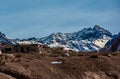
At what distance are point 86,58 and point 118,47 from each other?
191 feet

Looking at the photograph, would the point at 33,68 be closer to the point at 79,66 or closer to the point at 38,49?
the point at 79,66

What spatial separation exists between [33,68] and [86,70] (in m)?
5.61

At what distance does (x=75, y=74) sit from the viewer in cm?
4688

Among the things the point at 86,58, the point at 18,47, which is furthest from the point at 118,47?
the point at 86,58

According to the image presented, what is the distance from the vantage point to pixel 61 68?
4778 centimetres

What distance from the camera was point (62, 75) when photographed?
152 ft

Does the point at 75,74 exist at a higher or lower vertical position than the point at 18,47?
lower

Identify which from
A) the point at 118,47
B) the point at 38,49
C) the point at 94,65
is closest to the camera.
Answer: the point at 94,65

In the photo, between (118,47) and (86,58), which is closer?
(86,58)

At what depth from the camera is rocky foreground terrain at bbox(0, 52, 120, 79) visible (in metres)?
45.4

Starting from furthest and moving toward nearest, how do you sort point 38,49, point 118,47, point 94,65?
point 118,47
point 38,49
point 94,65

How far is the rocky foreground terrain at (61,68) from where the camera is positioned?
45.4m

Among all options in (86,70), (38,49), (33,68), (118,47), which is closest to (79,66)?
(86,70)

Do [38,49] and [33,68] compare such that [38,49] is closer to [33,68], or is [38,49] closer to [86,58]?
[86,58]
